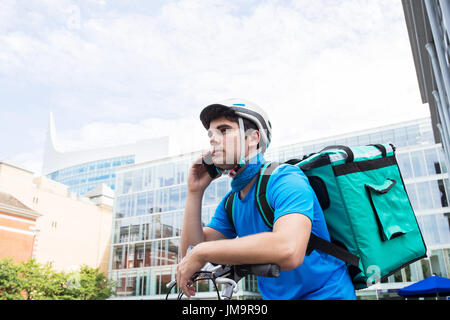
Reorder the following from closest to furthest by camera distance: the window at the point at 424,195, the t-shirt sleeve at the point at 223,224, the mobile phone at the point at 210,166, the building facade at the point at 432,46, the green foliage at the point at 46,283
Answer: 1. the mobile phone at the point at 210,166
2. the t-shirt sleeve at the point at 223,224
3. the building facade at the point at 432,46
4. the window at the point at 424,195
5. the green foliage at the point at 46,283

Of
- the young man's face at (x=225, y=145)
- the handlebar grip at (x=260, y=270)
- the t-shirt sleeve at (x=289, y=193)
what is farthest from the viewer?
the young man's face at (x=225, y=145)

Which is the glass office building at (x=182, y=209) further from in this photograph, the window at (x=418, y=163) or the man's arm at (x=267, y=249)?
the man's arm at (x=267, y=249)

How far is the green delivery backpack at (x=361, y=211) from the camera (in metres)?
1.56

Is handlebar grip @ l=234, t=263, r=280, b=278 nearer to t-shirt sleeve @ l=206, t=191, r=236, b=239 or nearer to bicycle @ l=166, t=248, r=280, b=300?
bicycle @ l=166, t=248, r=280, b=300

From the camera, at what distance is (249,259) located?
126 centimetres

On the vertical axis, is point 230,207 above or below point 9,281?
below

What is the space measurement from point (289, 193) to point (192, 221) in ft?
2.03

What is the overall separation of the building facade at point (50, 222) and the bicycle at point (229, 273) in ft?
131

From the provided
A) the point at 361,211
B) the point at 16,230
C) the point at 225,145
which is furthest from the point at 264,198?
the point at 16,230

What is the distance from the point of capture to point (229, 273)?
1388 mm

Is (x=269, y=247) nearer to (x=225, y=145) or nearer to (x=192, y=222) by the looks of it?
(x=225, y=145)

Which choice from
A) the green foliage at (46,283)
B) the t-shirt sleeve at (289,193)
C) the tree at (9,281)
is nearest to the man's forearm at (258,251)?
the t-shirt sleeve at (289,193)
